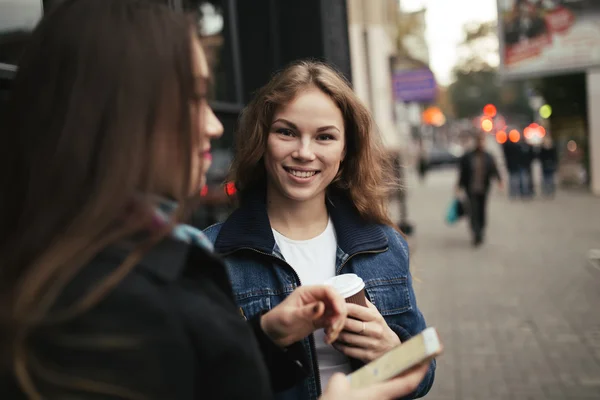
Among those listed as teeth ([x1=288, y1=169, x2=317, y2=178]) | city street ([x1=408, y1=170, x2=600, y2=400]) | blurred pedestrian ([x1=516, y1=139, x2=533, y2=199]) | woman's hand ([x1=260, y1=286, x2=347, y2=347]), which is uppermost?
teeth ([x1=288, y1=169, x2=317, y2=178])

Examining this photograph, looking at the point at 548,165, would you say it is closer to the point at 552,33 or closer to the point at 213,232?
the point at 552,33

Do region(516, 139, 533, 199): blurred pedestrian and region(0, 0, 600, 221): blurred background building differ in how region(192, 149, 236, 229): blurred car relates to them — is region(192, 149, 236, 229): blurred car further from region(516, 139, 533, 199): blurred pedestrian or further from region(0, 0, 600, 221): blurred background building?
region(516, 139, 533, 199): blurred pedestrian

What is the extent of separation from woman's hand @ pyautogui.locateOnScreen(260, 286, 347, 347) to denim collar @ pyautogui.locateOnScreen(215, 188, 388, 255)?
1.96 feet

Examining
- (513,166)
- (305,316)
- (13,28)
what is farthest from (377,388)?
(513,166)

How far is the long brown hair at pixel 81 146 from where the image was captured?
40.3 inches

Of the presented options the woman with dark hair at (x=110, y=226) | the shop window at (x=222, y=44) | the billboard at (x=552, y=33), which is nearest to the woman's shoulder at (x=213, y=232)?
the woman with dark hair at (x=110, y=226)

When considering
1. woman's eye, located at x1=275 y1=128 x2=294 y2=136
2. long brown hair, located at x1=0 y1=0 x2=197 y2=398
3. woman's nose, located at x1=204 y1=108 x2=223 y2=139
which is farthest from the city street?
long brown hair, located at x1=0 y1=0 x2=197 y2=398

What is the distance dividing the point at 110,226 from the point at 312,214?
143cm

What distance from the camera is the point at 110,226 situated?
1087 millimetres

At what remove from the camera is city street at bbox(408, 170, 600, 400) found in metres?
5.33

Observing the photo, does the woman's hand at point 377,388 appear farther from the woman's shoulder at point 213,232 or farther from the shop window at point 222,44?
the shop window at point 222,44

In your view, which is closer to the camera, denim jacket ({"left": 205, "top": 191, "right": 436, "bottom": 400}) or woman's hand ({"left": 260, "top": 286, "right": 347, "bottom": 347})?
woman's hand ({"left": 260, "top": 286, "right": 347, "bottom": 347})

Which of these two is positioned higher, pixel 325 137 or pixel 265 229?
pixel 325 137

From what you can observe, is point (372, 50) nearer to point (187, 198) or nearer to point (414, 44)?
point (414, 44)
